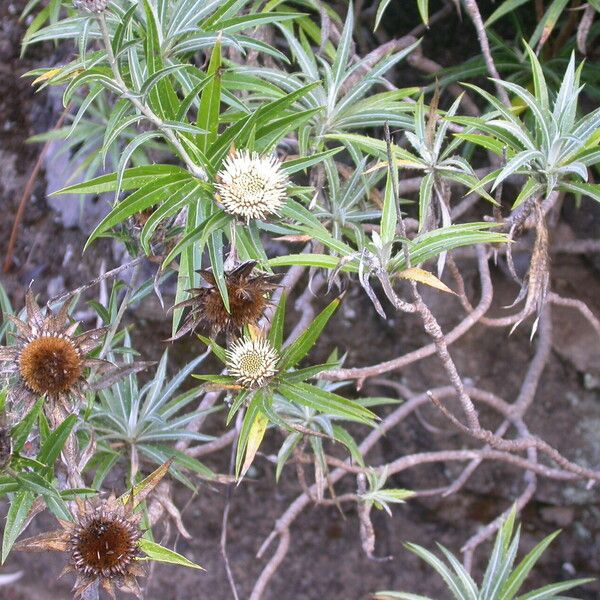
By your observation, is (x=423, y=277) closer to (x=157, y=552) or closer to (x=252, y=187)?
(x=252, y=187)

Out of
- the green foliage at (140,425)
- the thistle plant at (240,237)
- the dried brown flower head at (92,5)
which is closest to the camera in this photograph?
the dried brown flower head at (92,5)

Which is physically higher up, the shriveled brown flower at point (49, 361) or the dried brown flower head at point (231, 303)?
the dried brown flower head at point (231, 303)

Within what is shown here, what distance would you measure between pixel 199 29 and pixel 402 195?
2.75ft

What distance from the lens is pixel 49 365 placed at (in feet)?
3.16

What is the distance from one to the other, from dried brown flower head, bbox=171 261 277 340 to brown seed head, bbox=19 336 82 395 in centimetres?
15

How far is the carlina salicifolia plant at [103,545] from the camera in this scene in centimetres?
91

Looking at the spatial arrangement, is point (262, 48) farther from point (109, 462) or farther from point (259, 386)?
point (109, 462)

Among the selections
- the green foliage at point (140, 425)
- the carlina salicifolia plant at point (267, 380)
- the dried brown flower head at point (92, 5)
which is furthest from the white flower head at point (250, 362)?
the dried brown flower head at point (92, 5)

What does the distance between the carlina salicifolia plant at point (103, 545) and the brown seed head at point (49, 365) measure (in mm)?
151

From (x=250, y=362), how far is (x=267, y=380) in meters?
0.04

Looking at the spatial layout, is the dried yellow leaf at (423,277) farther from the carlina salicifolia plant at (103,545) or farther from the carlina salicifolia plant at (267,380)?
the carlina salicifolia plant at (103,545)

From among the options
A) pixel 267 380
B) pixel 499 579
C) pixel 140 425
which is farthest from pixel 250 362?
pixel 499 579

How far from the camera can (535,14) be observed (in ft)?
5.81

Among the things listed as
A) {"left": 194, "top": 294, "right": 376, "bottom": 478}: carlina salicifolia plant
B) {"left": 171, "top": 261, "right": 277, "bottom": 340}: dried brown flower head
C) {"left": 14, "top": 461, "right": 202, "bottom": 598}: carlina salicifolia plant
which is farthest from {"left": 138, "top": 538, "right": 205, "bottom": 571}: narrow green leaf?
{"left": 171, "top": 261, "right": 277, "bottom": 340}: dried brown flower head
